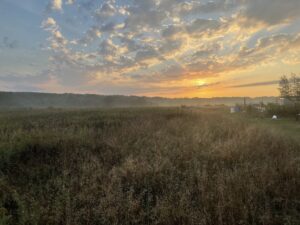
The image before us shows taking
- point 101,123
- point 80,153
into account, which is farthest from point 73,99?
point 80,153

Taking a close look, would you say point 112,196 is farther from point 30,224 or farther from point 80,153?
point 80,153

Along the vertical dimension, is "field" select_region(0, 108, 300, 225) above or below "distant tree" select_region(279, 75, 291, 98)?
below

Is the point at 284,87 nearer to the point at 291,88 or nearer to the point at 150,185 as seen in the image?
the point at 291,88

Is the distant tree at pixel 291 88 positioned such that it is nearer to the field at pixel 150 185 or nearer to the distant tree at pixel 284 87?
the distant tree at pixel 284 87

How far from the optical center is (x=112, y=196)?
4.38 m

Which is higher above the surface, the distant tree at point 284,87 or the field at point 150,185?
the distant tree at point 284,87

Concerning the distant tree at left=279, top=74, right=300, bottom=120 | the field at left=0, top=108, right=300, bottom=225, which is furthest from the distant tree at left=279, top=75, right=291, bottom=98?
the field at left=0, top=108, right=300, bottom=225

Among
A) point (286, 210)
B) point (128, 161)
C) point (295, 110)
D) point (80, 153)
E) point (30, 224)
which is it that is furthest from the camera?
point (295, 110)

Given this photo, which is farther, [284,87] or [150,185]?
[284,87]

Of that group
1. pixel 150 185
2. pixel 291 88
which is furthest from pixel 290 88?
pixel 150 185

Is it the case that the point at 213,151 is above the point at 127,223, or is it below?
above

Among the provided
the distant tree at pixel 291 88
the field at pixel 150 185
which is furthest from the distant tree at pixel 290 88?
the field at pixel 150 185

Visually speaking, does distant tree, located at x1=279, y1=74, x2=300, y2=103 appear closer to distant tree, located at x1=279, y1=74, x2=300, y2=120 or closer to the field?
distant tree, located at x1=279, y1=74, x2=300, y2=120

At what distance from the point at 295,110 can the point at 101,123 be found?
58.3 feet
